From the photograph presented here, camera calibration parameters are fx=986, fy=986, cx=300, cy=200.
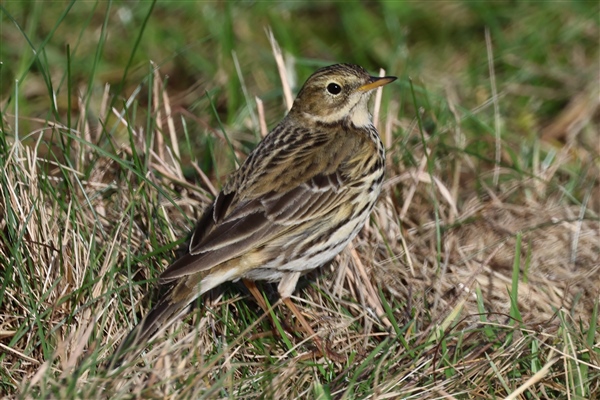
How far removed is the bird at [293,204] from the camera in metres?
4.69

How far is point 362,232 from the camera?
18.6ft

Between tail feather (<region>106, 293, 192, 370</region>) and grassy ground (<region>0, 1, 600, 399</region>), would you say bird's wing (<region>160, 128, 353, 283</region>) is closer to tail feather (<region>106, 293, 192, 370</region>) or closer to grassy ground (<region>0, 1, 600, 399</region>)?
tail feather (<region>106, 293, 192, 370</region>)

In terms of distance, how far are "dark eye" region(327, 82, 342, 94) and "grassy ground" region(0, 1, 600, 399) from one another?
27.1 inches

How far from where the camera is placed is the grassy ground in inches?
172

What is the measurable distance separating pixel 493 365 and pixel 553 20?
4.64 m

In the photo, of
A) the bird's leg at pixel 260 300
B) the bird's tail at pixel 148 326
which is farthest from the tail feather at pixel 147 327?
the bird's leg at pixel 260 300

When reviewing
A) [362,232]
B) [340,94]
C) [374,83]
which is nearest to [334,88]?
[340,94]

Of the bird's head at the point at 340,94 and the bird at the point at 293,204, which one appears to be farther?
the bird's head at the point at 340,94

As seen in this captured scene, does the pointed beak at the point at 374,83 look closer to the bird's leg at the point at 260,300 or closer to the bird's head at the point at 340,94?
the bird's head at the point at 340,94

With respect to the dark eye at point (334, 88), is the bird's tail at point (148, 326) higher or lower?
lower

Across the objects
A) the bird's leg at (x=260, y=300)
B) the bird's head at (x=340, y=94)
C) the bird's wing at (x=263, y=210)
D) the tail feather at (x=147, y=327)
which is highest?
the bird's head at (x=340, y=94)

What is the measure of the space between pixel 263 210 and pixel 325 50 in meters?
3.52

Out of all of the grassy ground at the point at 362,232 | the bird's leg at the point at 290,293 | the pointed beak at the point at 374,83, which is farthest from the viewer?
the pointed beak at the point at 374,83

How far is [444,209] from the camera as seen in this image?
603cm
